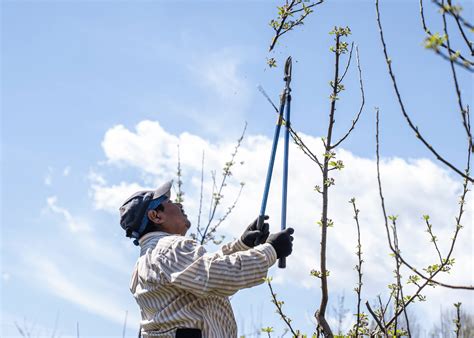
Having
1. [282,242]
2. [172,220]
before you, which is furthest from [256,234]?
[172,220]

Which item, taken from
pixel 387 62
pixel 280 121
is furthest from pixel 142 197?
pixel 387 62

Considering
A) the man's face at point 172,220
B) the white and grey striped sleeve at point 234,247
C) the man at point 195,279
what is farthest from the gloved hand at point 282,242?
the man's face at point 172,220

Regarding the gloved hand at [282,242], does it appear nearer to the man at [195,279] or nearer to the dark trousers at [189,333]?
the man at [195,279]

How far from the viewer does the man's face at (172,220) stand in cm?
362

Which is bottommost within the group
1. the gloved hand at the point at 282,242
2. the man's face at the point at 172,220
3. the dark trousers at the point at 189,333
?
the dark trousers at the point at 189,333

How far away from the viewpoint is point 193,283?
3.03 meters

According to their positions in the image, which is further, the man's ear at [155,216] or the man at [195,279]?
the man's ear at [155,216]

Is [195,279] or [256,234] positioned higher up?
[256,234]

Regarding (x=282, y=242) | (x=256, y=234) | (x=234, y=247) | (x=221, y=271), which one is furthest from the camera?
(x=234, y=247)

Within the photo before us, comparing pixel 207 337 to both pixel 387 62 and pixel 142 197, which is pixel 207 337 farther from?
pixel 387 62

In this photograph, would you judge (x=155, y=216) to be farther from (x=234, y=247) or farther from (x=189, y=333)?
(x=189, y=333)

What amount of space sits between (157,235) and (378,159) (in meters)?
1.33

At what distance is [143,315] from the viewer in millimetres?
3438

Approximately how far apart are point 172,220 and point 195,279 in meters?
0.66
